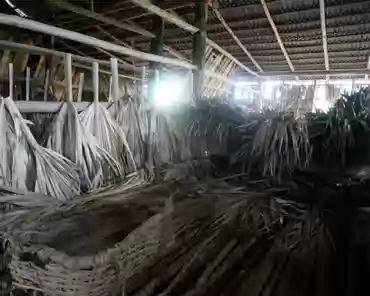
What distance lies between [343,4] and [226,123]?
2923 mm

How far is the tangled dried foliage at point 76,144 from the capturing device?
2650 millimetres

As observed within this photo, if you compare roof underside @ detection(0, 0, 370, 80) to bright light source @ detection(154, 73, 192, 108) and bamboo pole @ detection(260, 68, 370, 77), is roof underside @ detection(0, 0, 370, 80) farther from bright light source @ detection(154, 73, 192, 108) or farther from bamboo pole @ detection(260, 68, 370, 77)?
bright light source @ detection(154, 73, 192, 108)

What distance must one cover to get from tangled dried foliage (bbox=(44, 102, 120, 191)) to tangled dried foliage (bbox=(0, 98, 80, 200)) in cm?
12

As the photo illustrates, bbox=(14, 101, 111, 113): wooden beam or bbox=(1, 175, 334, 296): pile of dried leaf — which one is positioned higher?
bbox=(14, 101, 111, 113): wooden beam

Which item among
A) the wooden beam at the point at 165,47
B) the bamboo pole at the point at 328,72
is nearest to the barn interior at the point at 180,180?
the wooden beam at the point at 165,47

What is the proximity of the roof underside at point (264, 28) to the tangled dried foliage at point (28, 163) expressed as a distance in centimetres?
308

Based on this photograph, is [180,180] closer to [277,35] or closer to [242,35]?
[277,35]

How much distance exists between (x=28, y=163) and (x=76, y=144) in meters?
0.44

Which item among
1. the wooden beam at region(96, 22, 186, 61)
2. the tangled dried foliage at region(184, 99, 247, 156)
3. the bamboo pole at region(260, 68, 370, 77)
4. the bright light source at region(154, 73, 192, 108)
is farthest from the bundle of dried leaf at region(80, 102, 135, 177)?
the bamboo pole at region(260, 68, 370, 77)

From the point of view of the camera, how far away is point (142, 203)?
2.62 meters

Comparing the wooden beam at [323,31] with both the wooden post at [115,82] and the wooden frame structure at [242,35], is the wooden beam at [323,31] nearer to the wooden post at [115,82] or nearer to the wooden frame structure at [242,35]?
the wooden frame structure at [242,35]

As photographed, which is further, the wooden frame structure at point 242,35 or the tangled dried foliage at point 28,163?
the wooden frame structure at point 242,35

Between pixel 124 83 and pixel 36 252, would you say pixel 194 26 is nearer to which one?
pixel 124 83

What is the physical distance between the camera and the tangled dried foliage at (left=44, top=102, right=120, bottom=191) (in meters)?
2.65
